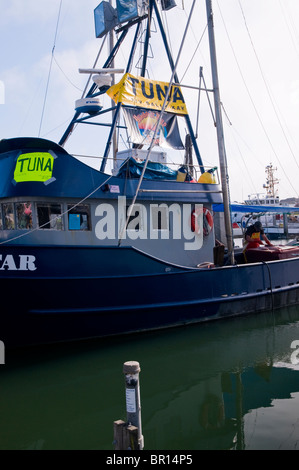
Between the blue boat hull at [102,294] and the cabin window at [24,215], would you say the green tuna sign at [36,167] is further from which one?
the blue boat hull at [102,294]

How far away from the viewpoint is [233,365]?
6969 millimetres

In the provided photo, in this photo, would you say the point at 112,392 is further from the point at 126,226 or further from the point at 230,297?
the point at 230,297

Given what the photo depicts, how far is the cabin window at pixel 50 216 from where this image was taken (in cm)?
775

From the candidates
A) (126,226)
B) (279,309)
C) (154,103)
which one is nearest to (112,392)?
(126,226)

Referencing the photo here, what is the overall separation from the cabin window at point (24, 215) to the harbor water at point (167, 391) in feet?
7.39

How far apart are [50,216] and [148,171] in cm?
230

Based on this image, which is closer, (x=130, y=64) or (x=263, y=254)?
(x=263, y=254)

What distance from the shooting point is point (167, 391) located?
6.04m

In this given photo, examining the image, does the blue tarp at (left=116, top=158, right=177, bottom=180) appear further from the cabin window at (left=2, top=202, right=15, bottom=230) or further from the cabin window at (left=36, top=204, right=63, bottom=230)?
the cabin window at (left=2, top=202, right=15, bottom=230)

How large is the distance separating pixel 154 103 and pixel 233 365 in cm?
603

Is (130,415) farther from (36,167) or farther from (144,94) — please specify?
(144,94)

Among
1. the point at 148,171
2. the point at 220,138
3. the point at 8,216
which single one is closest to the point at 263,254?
the point at 220,138

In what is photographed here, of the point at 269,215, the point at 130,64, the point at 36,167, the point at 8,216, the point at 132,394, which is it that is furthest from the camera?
the point at 269,215
